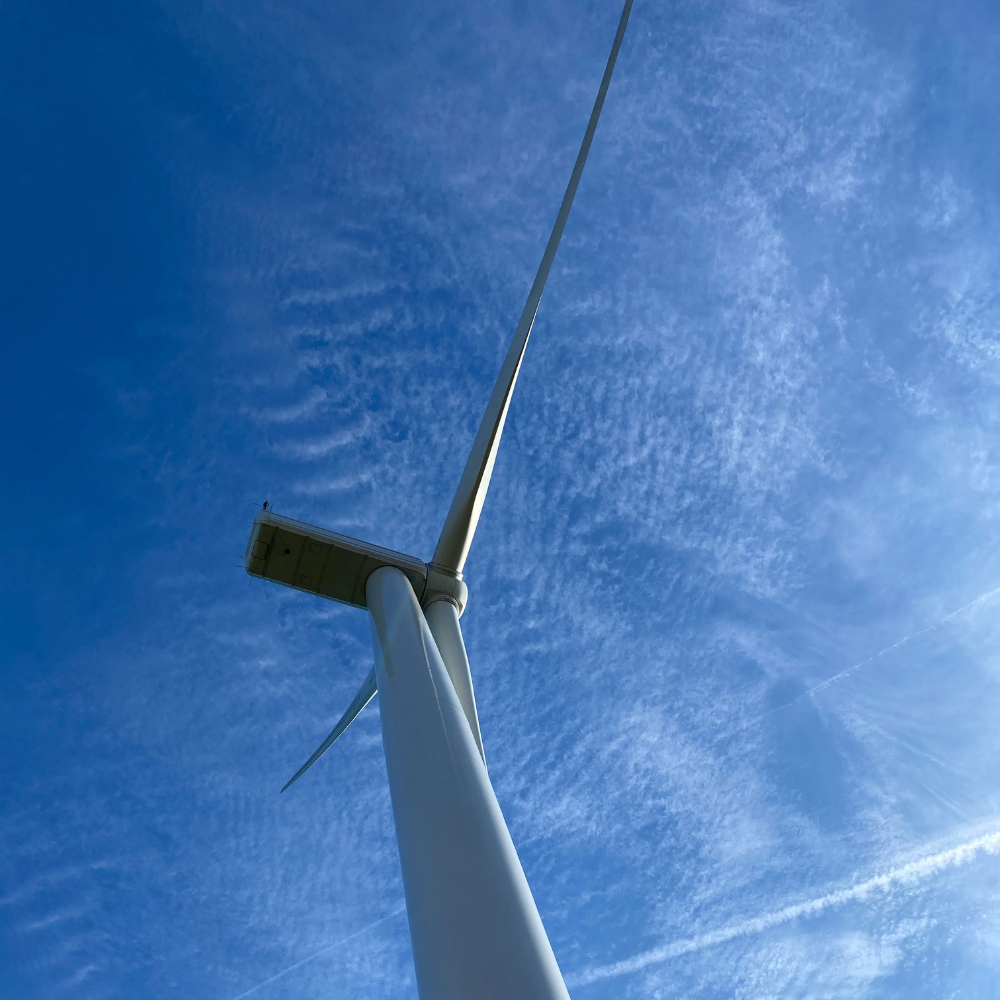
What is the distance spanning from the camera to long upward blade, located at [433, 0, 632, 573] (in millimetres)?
18297

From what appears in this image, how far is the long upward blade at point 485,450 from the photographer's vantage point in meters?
18.3

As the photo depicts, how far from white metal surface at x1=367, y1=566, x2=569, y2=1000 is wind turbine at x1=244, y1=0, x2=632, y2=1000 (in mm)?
12

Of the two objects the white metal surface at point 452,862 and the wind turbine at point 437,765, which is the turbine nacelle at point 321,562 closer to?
the wind turbine at point 437,765

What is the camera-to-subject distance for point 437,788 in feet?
25.8

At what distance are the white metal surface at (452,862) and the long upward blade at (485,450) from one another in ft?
25.1

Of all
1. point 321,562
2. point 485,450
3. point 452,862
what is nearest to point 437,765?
point 452,862

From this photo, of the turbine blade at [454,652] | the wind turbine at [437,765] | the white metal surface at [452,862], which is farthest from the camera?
the turbine blade at [454,652]

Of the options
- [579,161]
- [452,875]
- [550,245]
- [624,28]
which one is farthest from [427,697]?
[624,28]

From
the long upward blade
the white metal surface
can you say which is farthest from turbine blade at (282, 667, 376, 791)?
the white metal surface

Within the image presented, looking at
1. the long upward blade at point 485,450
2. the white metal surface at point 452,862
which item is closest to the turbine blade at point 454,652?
the long upward blade at point 485,450

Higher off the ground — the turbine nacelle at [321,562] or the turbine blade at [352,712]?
the turbine nacelle at [321,562]

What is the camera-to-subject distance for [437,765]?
27.1 ft

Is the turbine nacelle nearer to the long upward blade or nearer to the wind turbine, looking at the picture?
the wind turbine

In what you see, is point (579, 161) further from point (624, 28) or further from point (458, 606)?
point (458, 606)
